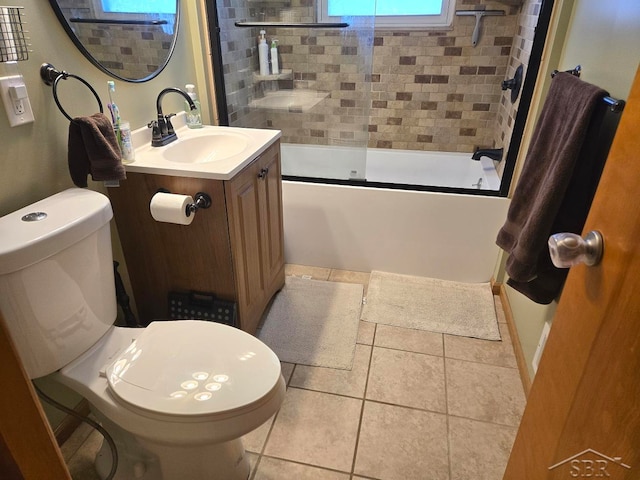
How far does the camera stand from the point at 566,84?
1367 mm

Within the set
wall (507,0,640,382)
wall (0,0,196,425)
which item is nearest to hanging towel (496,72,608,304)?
wall (507,0,640,382)

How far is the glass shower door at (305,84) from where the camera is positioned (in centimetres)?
243

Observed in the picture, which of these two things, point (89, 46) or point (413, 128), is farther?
point (413, 128)

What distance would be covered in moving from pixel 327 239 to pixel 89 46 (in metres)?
1.46

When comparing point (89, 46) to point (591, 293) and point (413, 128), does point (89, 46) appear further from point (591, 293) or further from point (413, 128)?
point (413, 128)

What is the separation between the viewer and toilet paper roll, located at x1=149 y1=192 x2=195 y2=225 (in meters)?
1.42

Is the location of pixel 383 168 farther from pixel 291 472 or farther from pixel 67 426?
pixel 67 426

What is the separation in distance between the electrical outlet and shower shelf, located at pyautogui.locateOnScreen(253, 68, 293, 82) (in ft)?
5.21

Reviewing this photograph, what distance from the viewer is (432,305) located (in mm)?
2219

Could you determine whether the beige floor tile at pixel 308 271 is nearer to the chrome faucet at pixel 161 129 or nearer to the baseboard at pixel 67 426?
the chrome faucet at pixel 161 129

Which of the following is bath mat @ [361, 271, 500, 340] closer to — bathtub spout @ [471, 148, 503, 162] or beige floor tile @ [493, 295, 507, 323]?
beige floor tile @ [493, 295, 507, 323]

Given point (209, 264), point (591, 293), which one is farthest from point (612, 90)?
point (209, 264)

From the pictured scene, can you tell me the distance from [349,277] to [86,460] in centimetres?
149

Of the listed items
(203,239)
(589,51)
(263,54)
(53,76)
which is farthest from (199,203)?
(263,54)
